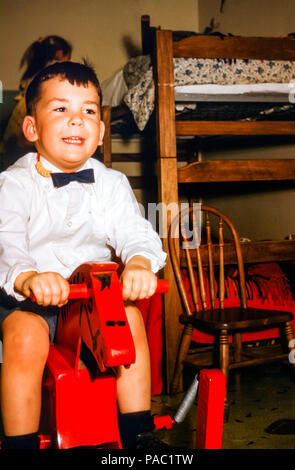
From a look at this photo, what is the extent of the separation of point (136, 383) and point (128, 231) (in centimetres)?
37

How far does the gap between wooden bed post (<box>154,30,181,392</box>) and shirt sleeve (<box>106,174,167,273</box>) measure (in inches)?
23.4

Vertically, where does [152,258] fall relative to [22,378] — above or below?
above

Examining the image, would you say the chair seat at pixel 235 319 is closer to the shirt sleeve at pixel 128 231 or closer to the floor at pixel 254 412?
the floor at pixel 254 412

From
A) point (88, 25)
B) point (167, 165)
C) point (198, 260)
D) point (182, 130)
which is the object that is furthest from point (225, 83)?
point (88, 25)

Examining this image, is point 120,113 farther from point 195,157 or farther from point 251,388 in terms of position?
point 251,388

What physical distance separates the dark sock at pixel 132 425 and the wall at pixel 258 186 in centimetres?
199

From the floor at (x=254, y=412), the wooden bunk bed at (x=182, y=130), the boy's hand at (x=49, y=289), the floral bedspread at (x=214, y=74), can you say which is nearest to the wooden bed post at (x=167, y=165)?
the wooden bunk bed at (x=182, y=130)

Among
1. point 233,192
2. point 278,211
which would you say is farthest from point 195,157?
Result: point 278,211

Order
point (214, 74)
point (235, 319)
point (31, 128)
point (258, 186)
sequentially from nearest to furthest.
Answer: point (31, 128) < point (235, 319) < point (214, 74) < point (258, 186)

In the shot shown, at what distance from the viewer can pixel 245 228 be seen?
3412 millimetres

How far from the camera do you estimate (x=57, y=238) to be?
1.18 m

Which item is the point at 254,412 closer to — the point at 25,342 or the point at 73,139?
the point at 25,342

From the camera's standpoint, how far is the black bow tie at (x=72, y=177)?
1.15 meters

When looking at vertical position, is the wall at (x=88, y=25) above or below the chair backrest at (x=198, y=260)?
above
